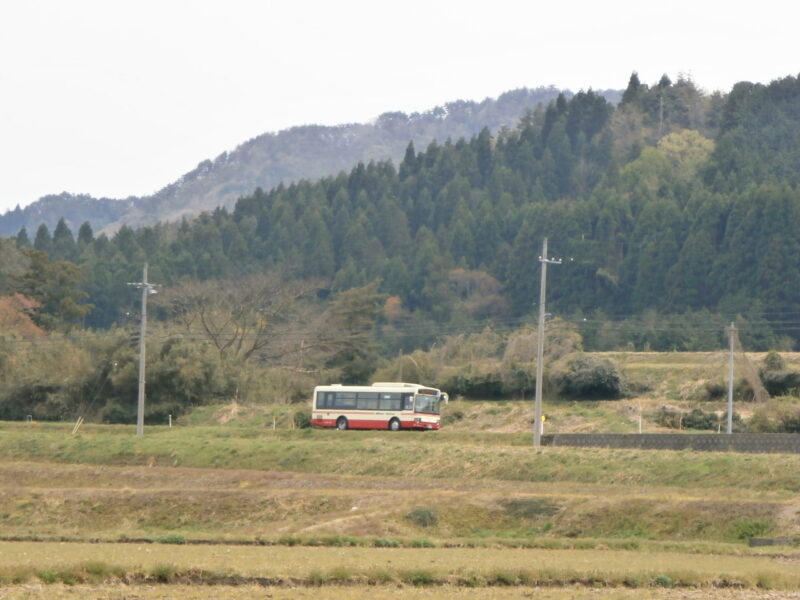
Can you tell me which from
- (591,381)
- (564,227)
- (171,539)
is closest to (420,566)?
(171,539)

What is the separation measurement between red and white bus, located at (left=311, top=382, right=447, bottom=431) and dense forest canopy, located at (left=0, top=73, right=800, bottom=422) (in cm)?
2867

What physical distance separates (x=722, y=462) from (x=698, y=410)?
2109cm

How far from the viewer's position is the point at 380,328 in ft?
416

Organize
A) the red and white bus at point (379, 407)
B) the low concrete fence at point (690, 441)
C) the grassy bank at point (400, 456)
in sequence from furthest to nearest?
1. the red and white bus at point (379, 407)
2. the low concrete fence at point (690, 441)
3. the grassy bank at point (400, 456)

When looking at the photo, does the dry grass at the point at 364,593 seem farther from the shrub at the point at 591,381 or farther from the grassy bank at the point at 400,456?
the shrub at the point at 591,381

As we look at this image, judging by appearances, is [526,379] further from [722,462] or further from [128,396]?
[722,462]

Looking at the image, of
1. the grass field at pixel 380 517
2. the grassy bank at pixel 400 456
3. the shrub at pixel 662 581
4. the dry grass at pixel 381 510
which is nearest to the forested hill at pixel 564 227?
the grassy bank at pixel 400 456

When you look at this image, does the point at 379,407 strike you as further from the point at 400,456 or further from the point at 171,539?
the point at 171,539

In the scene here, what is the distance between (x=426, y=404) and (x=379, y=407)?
2.14 m

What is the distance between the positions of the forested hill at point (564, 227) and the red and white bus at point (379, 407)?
138 feet

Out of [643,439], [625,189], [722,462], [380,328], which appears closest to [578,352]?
[643,439]

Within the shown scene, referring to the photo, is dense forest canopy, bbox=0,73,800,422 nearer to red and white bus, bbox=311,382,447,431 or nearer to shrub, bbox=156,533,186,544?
red and white bus, bbox=311,382,447,431

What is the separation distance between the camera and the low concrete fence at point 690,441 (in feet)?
139

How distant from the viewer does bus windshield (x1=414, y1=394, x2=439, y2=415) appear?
198 ft
